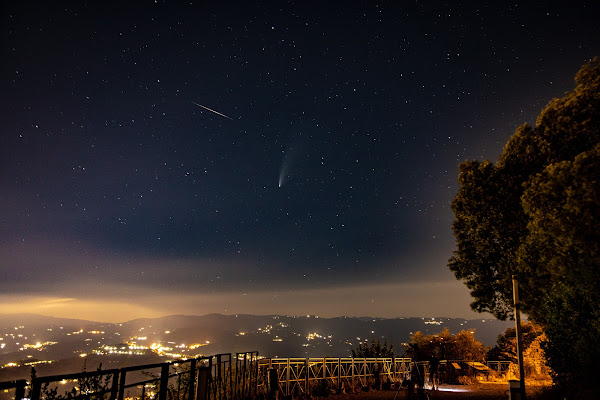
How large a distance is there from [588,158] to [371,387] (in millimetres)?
13396

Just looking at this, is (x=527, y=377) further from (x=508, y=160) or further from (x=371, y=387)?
(x=508, y=160)

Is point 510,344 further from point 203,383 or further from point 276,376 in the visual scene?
point 203,383

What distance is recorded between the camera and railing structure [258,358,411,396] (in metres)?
15.6

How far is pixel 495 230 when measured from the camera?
1622 cm

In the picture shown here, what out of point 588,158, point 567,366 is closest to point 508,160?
point 588,158

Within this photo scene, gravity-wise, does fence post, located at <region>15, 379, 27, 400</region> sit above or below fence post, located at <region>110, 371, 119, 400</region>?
above

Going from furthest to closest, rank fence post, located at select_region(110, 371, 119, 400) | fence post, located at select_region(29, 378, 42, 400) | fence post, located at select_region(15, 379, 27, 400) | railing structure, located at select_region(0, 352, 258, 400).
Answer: fence post, located at select_region(110, 371, 119, 400), railing structure, located at select_region(0, 352, 258, 400), fence post, located at select_region(29, 378, 42, 400), fence post, located at select_region(15, 379, 27, 400)

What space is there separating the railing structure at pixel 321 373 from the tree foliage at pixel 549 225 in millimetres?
5876

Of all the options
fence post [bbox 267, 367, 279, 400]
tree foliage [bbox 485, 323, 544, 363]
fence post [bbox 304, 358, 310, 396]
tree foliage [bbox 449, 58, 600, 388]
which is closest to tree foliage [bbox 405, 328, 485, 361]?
tree foliage [bbox 485, 323, 544, 363]

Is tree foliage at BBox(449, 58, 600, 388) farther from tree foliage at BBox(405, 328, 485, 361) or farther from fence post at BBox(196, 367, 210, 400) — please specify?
tree foliage at BBox(405, 328, 485, 361)

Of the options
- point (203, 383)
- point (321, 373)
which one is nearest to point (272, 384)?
point (321, 373)

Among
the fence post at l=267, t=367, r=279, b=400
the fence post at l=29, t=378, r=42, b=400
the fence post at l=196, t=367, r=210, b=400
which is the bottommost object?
the fence post at l=267, t=367, r=279, b=400

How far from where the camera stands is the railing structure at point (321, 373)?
15625mm

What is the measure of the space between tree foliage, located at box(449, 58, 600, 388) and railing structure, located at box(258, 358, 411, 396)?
588 cm
